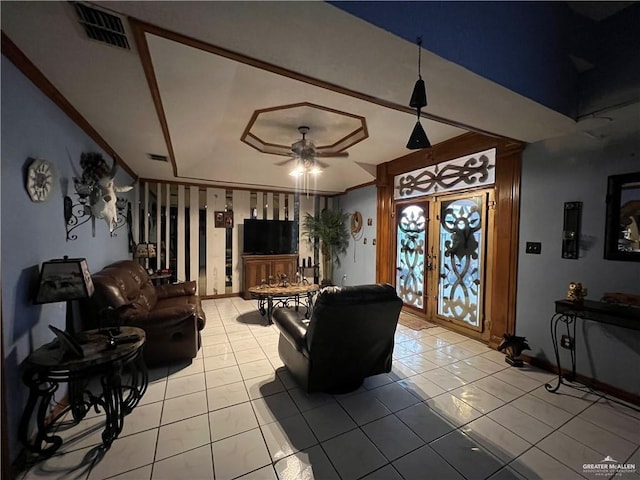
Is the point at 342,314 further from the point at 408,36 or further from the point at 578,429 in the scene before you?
the point at 578,429

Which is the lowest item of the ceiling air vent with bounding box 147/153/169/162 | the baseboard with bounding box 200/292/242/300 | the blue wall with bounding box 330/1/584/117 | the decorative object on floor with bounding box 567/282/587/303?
the baseboard with bounding box 200/292/242/300

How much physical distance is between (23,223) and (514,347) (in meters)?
4.38

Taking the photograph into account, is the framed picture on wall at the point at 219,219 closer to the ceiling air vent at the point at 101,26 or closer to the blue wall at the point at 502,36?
the ceiling air vent at the point at 101,26

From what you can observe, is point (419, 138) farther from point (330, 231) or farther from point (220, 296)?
point (220, 296)

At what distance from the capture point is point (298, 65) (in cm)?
162

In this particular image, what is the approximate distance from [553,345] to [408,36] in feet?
10.6

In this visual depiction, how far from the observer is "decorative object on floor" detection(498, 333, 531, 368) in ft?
9.46

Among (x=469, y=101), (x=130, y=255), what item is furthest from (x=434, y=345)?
(x=130, y=255)

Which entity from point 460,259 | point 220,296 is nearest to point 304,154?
point 460,259

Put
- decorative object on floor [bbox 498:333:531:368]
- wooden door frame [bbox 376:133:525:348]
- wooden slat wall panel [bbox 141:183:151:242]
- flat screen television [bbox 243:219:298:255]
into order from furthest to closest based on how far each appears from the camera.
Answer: flat screen television [bbox 243:219:298:255] → wooden slat wall panel [bbox 141:183:151:242] → wooden door frame [bbox 376:133:525:348] → decorative object on floor [bbox 498:333:531:368]

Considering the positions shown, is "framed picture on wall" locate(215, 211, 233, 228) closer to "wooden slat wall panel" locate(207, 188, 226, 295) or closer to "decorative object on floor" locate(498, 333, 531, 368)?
"wooden slat wall panel" locate(207, 188, 226, 295)

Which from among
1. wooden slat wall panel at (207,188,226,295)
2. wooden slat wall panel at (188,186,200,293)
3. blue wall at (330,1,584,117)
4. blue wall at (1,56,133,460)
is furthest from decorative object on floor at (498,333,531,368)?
wooden slat wall panel at (188,186,200,293)

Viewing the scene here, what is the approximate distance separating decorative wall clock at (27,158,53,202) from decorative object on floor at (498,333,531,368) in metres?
4.39

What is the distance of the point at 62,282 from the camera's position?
180 cm
